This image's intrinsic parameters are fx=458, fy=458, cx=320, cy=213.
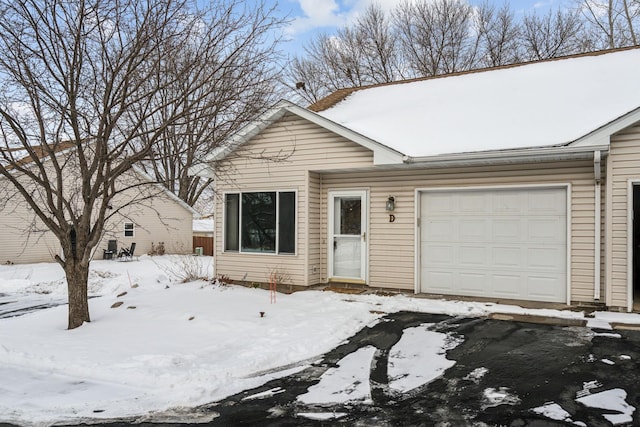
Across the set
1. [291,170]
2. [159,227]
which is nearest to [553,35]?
[291,170]

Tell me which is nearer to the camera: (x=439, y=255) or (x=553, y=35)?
(x=439, y=255)

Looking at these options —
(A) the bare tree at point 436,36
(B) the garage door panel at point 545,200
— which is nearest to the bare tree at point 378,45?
(A) the bare tree at point 436,36

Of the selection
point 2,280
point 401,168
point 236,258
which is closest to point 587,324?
point 401,168

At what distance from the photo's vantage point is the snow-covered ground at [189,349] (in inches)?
171

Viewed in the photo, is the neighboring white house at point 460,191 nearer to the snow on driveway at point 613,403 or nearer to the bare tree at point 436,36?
the snow on driveway at point 613,403

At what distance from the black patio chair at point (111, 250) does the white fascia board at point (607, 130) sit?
19.0m

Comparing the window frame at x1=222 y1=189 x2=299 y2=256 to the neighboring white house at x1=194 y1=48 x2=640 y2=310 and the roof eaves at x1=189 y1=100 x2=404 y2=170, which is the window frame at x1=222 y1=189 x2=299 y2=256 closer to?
the neighboring white house at x1=194 y1=48 x2=640 y2=310

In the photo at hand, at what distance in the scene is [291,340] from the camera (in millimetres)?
6125

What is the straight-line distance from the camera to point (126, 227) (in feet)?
72.9

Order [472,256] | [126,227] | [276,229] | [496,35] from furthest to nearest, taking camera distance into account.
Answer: [496,35]
[126,227]
[276,229]
[472,256]

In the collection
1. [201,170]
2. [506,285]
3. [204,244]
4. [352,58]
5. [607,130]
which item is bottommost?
[204,244]

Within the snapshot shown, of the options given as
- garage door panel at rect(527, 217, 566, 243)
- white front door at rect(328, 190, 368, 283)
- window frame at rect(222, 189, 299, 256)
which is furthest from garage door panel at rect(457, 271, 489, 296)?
window frame at rect(222, 189, 299, 256)

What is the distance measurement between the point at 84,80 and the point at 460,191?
6808 mm

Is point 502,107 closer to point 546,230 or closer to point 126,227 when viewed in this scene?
point 546,230
